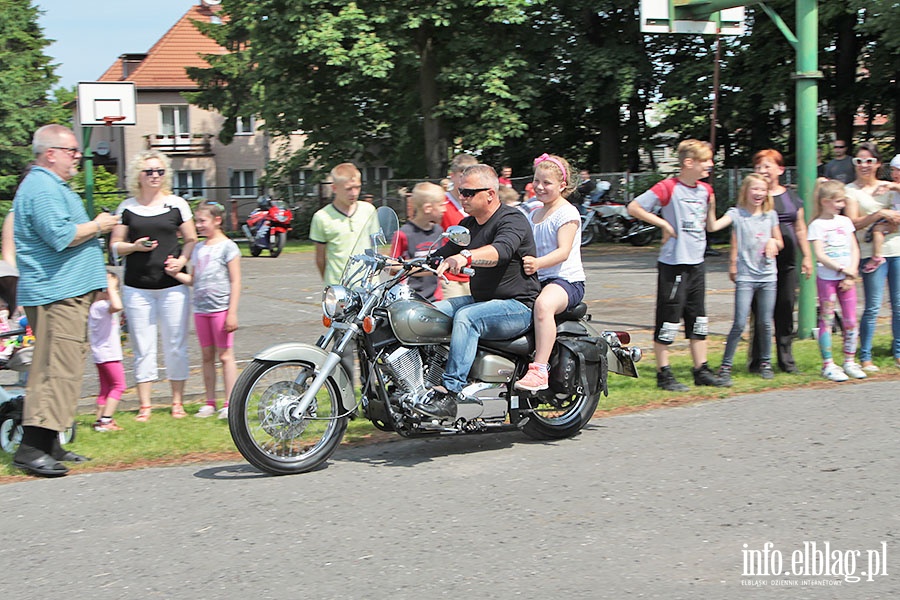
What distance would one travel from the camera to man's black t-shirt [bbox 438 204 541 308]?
652cm

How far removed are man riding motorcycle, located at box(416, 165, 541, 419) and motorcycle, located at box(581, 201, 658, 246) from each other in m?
18.4

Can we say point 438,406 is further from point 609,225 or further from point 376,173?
point 376,173

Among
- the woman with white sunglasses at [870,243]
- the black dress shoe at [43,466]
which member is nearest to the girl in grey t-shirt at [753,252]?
the woman with white sunglasses at [870,243]

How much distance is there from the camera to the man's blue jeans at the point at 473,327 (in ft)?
21.2

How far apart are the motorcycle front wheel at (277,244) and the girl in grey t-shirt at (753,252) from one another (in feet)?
60.1

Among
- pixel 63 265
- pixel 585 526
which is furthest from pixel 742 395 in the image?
pixel 63 265

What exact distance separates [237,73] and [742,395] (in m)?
38.3

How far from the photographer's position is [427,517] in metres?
5.35

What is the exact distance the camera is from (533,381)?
666 cm

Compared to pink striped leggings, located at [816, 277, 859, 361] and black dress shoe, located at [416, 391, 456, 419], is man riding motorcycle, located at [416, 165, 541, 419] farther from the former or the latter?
pink striped leggings, located at [816, 277, 859, 361]

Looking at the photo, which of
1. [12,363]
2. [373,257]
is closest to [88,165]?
[12,363]

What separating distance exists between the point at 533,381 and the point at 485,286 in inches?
26.0

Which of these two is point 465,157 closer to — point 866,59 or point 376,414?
point 376,414

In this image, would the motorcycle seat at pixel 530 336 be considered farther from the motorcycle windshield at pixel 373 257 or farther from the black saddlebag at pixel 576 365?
the motorcycle windshield at pixel 373 257
